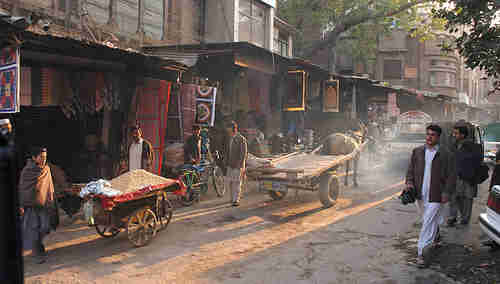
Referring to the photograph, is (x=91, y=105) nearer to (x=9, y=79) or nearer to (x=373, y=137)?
(x=9, y=79)

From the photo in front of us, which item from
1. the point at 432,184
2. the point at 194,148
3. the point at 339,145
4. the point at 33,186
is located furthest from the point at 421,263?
the point at 339,145

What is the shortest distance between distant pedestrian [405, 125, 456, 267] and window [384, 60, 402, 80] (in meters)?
40.6

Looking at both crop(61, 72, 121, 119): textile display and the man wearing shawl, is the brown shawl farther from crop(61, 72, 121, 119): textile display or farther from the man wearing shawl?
crop(61, 72, 121, 119): textile display

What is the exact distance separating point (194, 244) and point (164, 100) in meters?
4.26

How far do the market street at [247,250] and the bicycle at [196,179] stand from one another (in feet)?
1.07

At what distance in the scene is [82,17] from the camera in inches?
408

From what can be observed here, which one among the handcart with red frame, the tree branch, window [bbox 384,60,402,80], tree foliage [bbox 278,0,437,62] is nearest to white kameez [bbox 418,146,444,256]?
the handcart with red frame

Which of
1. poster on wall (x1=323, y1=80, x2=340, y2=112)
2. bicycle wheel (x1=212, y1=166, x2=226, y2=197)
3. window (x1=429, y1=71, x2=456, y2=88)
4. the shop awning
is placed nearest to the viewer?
the shop awning

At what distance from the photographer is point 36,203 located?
5.06 m

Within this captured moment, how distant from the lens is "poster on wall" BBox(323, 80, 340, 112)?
1658cm

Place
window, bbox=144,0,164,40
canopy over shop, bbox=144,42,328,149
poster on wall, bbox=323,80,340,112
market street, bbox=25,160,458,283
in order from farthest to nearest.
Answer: poster on wall, bbox=323,80,340,112, window, bbox=144,0,164,40, canopy over shop, bbox=144,42,328,149, market street, bbox=25,160,458,283

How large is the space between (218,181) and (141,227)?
165 inches

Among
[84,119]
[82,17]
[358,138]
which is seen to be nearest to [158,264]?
[84,119]

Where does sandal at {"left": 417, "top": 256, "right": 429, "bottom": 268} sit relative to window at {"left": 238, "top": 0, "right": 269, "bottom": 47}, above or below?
below
